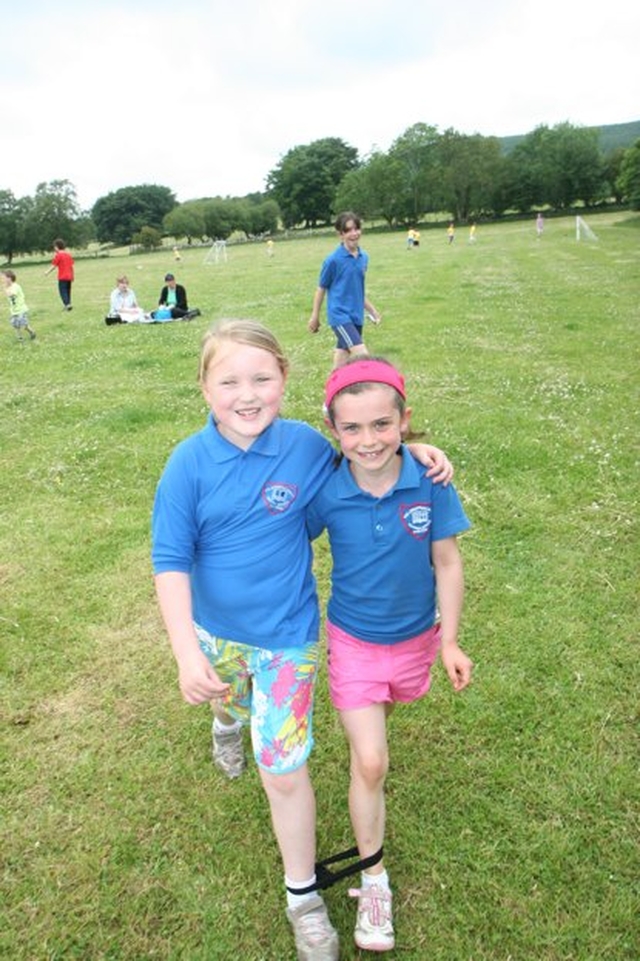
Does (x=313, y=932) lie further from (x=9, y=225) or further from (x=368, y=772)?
(x=9, y=225)

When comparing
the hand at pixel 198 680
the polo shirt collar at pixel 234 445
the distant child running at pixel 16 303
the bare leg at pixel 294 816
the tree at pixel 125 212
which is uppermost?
the tree at pixel 125 212

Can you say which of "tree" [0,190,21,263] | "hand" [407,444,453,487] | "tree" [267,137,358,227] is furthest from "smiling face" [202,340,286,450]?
"tree" [267,137,358,227]

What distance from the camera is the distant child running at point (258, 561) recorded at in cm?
246

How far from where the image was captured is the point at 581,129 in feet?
319

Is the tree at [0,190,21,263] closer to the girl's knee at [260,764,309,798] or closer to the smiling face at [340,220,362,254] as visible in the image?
the smiling face at [340,220,362,254]

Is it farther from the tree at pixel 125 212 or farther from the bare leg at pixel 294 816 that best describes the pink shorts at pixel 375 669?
the tree at pixel 125 212

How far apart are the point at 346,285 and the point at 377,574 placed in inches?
272

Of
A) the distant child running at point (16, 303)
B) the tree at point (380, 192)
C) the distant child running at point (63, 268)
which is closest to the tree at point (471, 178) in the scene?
the tree at point (380, 192)

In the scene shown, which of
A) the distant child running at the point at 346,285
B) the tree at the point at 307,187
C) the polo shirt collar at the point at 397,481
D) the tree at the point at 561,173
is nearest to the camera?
the polo shirt collar at the point at 397,481

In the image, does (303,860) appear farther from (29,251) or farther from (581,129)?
(581,129)

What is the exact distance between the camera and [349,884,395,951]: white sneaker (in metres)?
2.58

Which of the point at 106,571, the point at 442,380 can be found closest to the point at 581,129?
the point at 442,380

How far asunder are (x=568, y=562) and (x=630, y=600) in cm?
61

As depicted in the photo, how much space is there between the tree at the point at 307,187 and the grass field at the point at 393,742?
382 feet
